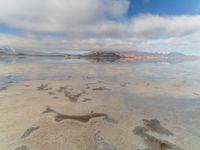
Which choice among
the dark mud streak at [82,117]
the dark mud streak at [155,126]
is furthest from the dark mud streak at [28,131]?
the dark mud streak at [155,126]

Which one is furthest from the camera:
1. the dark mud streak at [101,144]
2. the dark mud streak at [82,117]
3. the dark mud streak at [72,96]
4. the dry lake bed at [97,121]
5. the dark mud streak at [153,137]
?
the dark mud streak at [72,96]

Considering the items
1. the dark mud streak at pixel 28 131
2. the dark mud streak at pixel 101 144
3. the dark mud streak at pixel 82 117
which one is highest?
the dark mud streak at pixel 28 131

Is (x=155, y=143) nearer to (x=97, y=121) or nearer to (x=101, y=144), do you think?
(x=101, y=144)

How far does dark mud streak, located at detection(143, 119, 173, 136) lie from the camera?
530cm

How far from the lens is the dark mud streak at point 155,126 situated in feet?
17.4

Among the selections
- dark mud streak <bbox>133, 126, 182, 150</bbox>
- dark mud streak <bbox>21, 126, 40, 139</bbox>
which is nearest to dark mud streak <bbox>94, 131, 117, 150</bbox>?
dark mud streak <bbox>133, 126, 182, 150</bbox>

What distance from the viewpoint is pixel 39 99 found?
8.39 meters

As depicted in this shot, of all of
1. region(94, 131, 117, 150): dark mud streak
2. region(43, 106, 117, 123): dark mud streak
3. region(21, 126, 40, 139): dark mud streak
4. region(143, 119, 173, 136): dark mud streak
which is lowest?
region(143, 119, 173, 136): dark mud streak

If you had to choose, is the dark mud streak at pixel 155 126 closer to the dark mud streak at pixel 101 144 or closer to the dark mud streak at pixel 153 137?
the dark mud streak at pixel 153 137

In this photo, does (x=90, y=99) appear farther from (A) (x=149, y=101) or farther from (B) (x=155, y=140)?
(B) (x=155, y=140)

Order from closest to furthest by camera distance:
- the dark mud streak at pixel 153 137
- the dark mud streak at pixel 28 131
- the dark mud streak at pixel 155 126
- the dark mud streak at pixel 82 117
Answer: the dark mud streak at pixel 153 137 → the dark mud streak at pixel 28 131 → the dark mud streak at pixel 155 126 → the dark mud streak at pixel 82 117

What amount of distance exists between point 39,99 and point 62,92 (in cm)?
182

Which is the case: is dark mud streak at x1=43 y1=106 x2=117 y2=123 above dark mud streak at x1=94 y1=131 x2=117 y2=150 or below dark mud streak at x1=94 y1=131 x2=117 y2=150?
above

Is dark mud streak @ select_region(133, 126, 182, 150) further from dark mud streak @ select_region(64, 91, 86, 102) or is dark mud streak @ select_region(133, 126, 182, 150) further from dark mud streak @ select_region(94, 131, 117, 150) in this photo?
dark mud streak @ select_region(64, 91, 86, 102)
